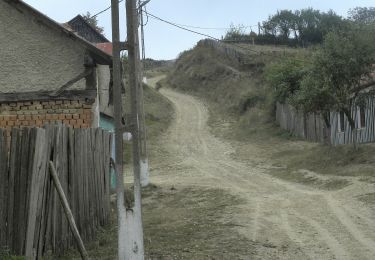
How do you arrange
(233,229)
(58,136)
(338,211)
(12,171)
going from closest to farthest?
(12,171) → (58,136) → (233,229) → (338,211)

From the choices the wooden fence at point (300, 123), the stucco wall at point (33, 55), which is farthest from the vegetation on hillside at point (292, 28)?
the stucco wall at point (33, 55)

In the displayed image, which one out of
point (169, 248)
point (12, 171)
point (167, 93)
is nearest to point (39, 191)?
point (12, 171)

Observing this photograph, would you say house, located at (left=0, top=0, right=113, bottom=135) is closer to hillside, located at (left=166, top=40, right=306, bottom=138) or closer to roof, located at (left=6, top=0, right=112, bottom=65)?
roof, located at (left=6, top=0, right=112, bottom=65)

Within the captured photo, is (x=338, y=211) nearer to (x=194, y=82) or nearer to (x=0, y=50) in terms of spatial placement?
(x=0, y=50)

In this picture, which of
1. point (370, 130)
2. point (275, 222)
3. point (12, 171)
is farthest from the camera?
point (370, 130)

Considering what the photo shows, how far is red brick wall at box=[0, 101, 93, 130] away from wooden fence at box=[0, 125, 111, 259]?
407cm

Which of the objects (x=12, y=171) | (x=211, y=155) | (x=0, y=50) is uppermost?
(x=0, y=50)

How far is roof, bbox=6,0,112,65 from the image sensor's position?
11826mm

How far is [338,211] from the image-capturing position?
432 inches

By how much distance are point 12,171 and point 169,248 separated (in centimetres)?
280

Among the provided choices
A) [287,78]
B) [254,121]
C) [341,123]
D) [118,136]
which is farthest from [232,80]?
[118,136]

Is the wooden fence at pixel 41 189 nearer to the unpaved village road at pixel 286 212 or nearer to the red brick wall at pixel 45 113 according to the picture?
the unpaved village road at pixel 286 212

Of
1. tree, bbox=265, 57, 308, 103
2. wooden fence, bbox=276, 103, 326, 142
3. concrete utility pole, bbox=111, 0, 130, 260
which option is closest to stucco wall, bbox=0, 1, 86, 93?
concrete utility pole, bbox=111, 0, 130, 260

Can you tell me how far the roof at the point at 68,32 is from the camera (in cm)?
1183
